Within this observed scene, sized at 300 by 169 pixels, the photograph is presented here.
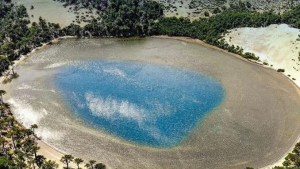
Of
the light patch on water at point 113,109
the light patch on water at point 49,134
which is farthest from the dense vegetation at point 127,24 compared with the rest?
the light patch on water at point 49,134

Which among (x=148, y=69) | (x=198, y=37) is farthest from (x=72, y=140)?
(x=198, y=37)

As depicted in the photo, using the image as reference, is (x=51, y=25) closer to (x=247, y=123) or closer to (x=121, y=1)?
(x=121, y=1)

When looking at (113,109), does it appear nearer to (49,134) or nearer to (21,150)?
(49,134)

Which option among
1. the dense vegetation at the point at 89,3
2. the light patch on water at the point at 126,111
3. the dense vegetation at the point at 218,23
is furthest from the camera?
the dense vegetation at the point at 89,3

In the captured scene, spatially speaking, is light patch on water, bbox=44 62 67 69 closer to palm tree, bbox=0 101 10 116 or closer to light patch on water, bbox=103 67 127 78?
light patch on water, bbox=103 67 127 78

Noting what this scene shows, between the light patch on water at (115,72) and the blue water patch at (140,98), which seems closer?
the blue water patch at (140,98)

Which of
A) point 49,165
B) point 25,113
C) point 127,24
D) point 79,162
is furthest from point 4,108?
point 127,24

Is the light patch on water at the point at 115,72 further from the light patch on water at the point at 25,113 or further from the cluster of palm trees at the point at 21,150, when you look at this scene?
the cluster of palm trees at the point at 21,150
